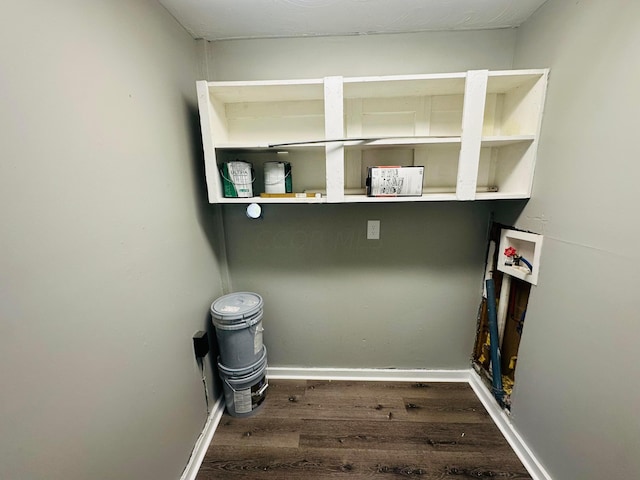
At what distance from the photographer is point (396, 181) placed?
50.0 inches

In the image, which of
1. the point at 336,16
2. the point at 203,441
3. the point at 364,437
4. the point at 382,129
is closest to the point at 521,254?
the point at 382,129

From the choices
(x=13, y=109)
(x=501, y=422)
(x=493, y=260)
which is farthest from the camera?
(x=493, y=260)

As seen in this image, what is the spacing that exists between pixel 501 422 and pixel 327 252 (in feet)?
4.85

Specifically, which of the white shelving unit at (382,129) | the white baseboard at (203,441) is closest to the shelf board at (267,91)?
the white shelving unit at (382,129)

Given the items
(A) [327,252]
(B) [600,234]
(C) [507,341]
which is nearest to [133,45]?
(A) [327,252]

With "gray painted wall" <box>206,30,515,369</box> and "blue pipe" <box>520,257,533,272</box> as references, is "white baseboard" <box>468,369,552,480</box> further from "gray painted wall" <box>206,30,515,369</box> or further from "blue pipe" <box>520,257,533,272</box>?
"blue pipe" <box>520,257,533,272</box>

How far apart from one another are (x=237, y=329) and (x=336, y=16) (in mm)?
1751

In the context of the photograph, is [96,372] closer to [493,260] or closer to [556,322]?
[556,322]

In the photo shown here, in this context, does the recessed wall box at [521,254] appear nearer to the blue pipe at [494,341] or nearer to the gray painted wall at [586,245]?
the gray painted wall at [586,245]

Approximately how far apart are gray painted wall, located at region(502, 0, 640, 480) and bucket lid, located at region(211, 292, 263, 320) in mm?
1538

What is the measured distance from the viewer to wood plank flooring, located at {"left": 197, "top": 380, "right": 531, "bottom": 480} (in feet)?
4.24

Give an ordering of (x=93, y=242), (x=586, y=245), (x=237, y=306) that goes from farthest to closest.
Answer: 1. (x=237, y=306)
2. (x=586, y=245)
3. (x=93, y=242)

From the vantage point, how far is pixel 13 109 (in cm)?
58

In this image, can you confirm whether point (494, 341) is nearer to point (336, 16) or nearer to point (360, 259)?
point (360, 259)
